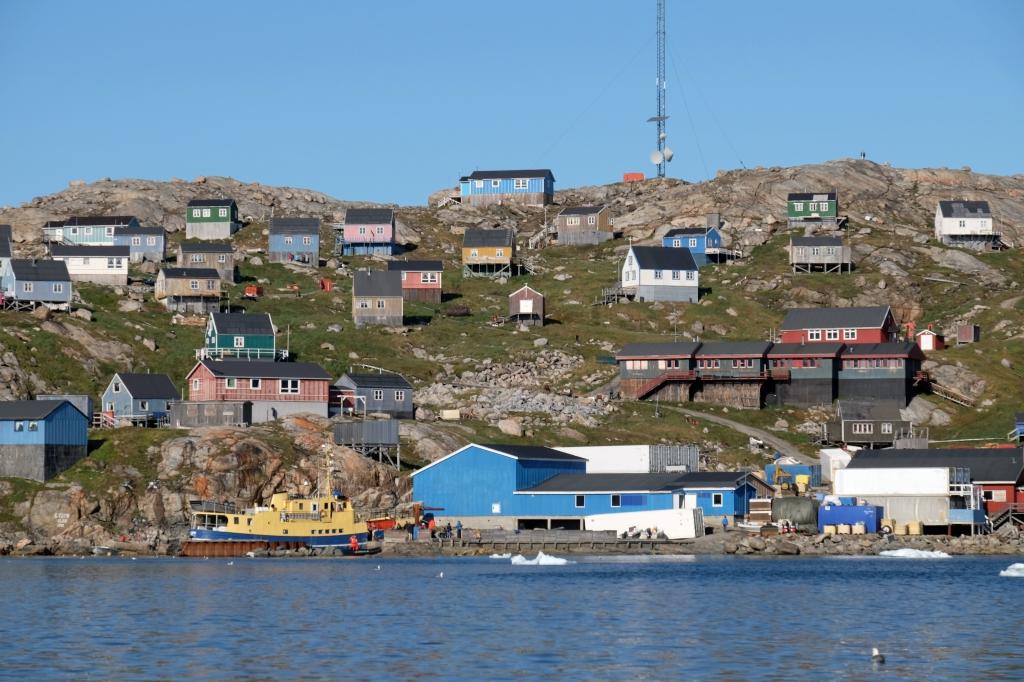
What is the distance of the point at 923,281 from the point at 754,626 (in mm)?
109937

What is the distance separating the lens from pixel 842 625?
197 ft

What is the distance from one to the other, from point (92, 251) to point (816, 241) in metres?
74.2

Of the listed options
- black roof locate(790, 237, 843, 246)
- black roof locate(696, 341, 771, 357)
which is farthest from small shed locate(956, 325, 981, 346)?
black roof locate(790, 237, 843, 246)

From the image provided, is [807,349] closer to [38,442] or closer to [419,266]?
[419,266]

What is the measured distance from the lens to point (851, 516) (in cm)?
10519

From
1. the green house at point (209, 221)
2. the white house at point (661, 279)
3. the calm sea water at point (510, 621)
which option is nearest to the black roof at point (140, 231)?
the green house at point (209, 221)

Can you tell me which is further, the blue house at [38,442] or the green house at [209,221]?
the green house at [209,221]

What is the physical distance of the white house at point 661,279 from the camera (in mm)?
160375

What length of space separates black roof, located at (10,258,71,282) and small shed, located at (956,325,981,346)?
8049 cm

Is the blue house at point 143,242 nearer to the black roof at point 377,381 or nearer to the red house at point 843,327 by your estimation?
the black roof at point 377,381

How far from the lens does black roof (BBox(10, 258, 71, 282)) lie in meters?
140

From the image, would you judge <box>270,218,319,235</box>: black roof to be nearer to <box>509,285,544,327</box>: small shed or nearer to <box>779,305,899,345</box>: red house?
<box>509,285,544,327</box>: small shed

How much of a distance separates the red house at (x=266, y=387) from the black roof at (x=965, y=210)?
282 feet

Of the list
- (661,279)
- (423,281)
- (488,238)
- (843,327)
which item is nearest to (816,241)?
(661,279)
